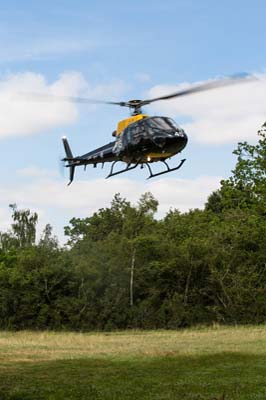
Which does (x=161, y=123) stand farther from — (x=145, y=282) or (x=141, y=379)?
(x=145, y=282)

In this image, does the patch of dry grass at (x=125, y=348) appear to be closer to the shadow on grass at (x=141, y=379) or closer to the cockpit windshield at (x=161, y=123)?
the shadow on grass at (x=141, y=379)

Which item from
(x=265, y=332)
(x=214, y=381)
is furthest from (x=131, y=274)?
(x=214, y=381)

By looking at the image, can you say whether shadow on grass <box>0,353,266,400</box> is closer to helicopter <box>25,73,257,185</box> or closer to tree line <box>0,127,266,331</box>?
helicopter <box>25,73,257,185</box>

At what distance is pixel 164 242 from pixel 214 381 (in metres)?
27.5

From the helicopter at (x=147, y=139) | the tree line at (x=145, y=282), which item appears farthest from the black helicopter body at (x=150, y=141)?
the tree line at (x=145, y=282)

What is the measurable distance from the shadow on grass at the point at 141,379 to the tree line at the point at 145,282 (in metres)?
20.1

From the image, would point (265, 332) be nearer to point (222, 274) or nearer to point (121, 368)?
point (222, 274)

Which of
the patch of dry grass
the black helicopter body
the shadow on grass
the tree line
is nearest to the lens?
the shadow on grass

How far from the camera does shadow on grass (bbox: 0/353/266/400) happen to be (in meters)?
16.6

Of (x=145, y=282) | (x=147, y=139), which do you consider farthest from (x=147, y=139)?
(x=145, y=282)

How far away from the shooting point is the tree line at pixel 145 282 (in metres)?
42.9

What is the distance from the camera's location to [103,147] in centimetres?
2220

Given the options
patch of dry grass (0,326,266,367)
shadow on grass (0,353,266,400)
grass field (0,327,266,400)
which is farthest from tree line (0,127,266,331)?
shadow on grass (0,353,266,400)

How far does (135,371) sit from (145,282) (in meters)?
24.5
